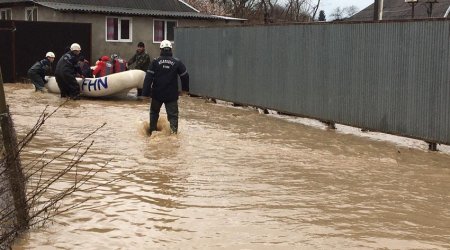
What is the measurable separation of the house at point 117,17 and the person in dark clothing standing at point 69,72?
10910mm

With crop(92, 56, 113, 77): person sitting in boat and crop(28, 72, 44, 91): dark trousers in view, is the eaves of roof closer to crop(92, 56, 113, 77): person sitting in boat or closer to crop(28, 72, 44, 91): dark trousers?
crop(28, 72, 44, 91): dark trousers

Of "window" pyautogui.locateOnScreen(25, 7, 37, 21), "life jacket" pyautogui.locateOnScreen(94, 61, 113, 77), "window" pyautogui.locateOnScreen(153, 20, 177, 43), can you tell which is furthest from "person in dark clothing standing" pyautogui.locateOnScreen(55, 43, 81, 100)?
"window" pyautogui.locateOnScreen(25, 7, 37, 21)

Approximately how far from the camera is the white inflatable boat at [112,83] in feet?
53.7

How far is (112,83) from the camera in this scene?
53.9 feet

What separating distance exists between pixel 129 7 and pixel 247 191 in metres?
25.0

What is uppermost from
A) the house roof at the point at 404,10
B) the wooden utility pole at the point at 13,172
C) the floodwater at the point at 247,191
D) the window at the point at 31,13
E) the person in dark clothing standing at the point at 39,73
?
the house roof at the point at 404,10

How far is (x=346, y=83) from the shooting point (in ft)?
38.1

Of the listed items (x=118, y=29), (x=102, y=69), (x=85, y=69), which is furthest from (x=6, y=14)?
(x=102, y=69)

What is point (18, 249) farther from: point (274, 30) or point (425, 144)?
point (274, 30)

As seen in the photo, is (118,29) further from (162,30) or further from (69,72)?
(69,72)

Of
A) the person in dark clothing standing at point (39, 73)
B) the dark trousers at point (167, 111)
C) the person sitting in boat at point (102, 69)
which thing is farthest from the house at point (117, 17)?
the dark trousers at point (167, 111)

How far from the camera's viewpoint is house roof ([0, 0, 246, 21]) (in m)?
27.6

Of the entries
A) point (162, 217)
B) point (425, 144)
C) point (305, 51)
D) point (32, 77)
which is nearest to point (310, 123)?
point (305, 51)

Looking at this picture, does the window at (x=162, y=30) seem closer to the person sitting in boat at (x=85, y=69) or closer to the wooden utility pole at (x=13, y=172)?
the person sitting in boat at (x=85, y=69)
